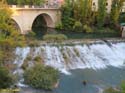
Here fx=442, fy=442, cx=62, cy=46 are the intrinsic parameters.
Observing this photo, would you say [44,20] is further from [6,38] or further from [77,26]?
[6,38]

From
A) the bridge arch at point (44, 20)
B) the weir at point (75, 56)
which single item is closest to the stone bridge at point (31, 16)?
the bridge arch at point (44, 20)

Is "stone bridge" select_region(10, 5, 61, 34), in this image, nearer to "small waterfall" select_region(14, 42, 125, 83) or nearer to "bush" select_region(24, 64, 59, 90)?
"small waterfall" select_region(14, 42, 125, 83)

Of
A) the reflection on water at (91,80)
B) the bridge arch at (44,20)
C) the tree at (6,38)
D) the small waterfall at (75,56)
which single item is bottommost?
the reflection on water at (91,80)

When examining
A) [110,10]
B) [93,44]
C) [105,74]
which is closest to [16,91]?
[105,74]

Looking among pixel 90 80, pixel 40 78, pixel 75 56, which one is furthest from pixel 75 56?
pixel 40 78

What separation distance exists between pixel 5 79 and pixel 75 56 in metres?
12.2

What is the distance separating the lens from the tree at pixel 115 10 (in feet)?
208

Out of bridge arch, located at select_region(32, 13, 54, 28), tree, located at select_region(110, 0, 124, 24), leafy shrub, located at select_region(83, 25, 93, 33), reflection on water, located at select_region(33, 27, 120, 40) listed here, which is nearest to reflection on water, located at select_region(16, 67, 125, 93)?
reflection on water, located at select_region(33, 27, 120, 40)

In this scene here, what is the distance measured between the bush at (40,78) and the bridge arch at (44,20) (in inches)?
1023

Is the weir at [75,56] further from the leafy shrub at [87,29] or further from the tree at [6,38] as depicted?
the leafy shrub at [87,29]

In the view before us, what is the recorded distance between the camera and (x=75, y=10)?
202 feet

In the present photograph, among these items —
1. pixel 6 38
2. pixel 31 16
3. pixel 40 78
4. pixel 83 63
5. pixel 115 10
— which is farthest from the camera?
pixel 115 10

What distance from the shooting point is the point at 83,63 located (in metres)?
43.1

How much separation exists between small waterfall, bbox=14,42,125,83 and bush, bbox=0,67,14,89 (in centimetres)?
502
